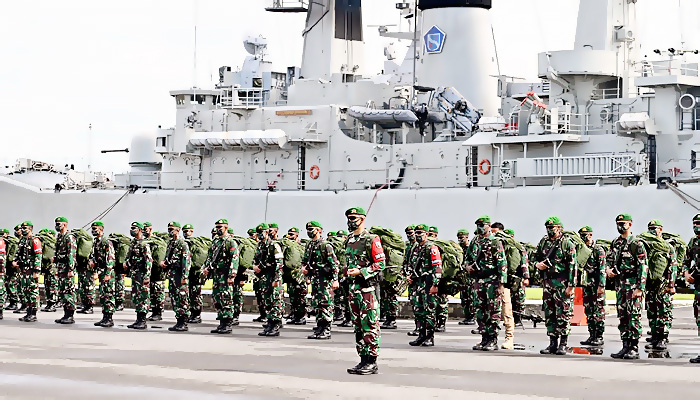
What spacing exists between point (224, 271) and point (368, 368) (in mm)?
7085

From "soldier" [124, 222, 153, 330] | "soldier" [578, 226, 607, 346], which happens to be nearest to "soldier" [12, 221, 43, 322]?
"soldier" [124, 222, 153, 330]

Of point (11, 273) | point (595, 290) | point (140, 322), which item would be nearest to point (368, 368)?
point (595, 290)

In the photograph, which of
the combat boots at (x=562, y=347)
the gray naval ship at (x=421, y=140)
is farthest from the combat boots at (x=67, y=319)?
the gray naval ship at (x=421, y=140)

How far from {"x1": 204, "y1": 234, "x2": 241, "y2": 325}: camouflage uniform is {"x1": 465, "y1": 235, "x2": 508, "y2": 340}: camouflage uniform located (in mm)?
4841

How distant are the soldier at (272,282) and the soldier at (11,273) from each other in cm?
710

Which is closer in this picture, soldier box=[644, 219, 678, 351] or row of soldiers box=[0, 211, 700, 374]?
row of soldiers box=[0, 211, 700, 374]

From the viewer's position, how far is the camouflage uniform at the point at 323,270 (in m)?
19.3

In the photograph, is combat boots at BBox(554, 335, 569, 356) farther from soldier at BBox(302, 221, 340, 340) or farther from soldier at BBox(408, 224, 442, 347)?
soldier at BBox(302, 221, 340, 340)

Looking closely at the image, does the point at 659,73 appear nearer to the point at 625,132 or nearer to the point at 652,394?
the point at 625,132

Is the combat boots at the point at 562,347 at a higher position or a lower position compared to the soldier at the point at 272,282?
lower

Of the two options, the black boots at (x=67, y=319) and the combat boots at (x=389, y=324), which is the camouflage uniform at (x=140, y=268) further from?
the combat boots at (x=389, y=324)

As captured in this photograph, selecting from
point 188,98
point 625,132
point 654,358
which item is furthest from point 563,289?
point 188,98

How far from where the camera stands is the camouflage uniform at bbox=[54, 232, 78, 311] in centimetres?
2239

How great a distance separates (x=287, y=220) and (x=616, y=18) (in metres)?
13.3
